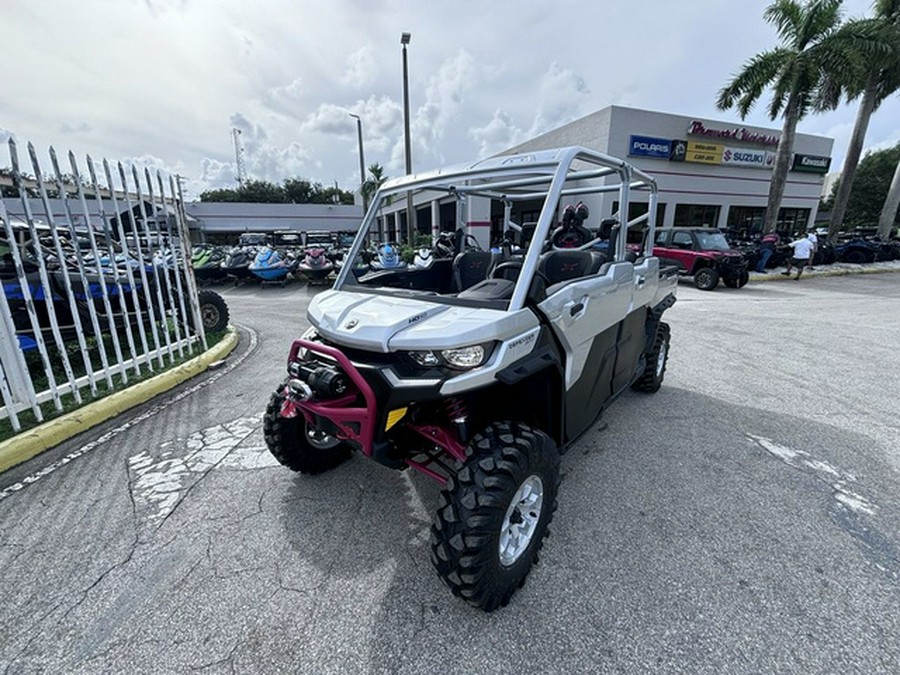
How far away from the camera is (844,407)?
13.1ft

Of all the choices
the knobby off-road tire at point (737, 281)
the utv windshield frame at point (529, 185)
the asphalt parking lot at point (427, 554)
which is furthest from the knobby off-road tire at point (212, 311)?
the knobby off-road tire at point (737, 281)

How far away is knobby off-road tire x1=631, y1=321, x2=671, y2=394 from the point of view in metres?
4.08

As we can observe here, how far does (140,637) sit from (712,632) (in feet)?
8.15

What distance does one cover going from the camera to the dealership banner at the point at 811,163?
79.4 ft

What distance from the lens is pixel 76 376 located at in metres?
4.68

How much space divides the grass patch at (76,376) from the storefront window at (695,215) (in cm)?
2303

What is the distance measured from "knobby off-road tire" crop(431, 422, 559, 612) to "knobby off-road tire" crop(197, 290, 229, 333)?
6.20 meters

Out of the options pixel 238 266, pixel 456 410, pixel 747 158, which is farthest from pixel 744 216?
pixel 456 410

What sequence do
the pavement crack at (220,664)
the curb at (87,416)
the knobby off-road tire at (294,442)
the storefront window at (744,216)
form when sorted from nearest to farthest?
the pavement crack at (220,664) → the knobby off-road tire at (294,442) → the curb at (87,416) → the storefront window at (744,216)

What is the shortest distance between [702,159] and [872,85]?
20.8 ft

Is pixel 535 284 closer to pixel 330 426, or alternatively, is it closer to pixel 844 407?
pixel 330 426

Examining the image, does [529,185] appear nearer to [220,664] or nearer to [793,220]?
[220,664]

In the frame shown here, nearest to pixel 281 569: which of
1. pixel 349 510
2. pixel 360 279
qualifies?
pixel 349 510

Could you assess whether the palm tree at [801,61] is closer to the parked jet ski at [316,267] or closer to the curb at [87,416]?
the parked jet ski at [316,267]
